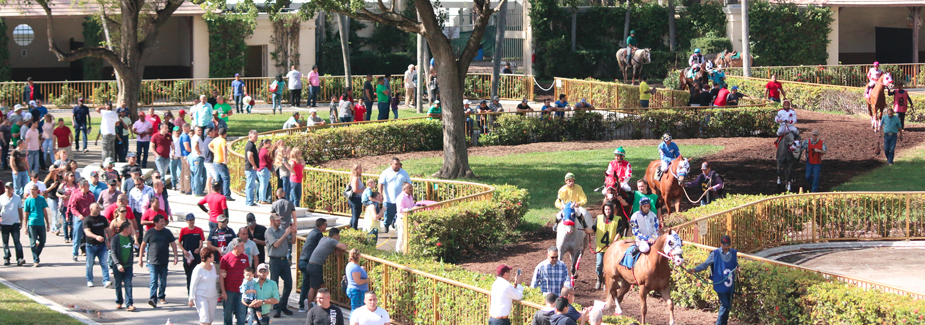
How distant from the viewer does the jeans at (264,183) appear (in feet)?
60.5

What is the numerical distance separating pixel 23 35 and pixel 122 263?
3051cm

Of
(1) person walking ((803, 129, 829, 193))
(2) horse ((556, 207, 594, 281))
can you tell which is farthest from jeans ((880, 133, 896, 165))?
(2) horse ((556, 207, 594, 281))

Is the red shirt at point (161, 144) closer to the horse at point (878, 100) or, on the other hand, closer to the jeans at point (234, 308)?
the jeans at point (234, 308)

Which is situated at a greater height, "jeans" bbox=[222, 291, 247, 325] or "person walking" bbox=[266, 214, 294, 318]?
"person walking" bbox=[266, 214, 294, 318]

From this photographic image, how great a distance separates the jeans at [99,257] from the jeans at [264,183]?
4.84m

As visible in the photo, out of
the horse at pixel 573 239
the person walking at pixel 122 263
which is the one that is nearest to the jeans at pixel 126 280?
the person walking at pixel 122 263

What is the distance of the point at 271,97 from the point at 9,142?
13.8 metres

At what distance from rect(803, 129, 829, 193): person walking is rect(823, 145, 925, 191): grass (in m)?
0.57

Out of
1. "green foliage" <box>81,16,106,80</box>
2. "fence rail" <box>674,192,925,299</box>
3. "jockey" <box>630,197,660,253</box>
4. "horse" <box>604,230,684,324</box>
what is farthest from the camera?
"green foliage" <box>81,16,106,80</box>

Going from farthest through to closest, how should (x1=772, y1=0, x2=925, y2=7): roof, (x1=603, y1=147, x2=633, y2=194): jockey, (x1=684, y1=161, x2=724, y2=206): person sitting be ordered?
(x1=772, y1=0, x2=925, y2=7): roof < (x1=684, y1=161, x2=724, y2=206): person sitting < (x1=603, y1=147, x2=633, y2=194): jockey

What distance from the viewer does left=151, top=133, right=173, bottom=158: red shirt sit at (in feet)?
64.7

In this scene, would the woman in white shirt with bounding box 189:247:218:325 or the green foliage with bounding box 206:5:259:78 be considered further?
the green foliage with bounding box 206:5:259:78

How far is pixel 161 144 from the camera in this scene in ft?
64.9

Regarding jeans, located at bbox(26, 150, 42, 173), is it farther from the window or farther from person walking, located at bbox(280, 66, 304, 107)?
the window
